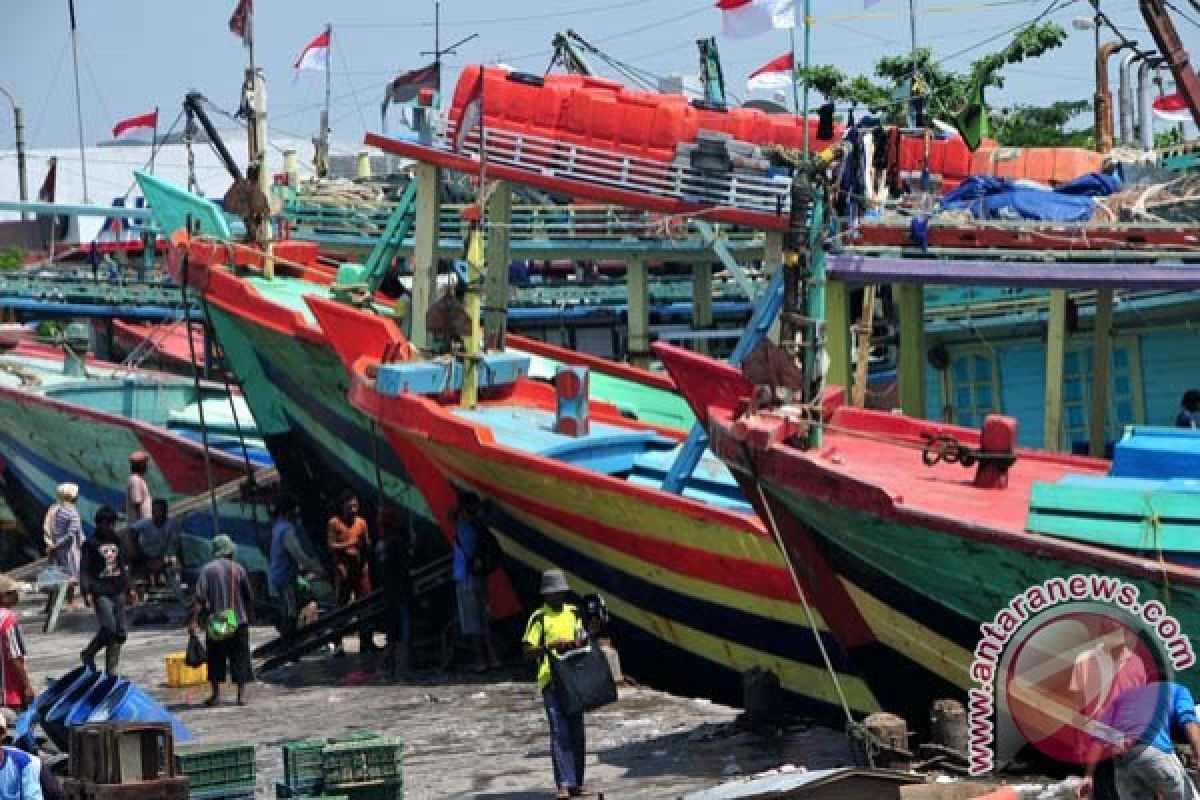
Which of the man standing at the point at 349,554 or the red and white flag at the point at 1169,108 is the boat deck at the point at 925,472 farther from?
the red and white flag at the point at 1169,108

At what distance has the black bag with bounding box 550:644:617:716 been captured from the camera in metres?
12.6

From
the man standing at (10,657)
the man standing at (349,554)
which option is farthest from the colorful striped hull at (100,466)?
the man standing at (10,657)

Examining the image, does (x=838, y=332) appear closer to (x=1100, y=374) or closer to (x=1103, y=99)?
(x=1100, y=374)

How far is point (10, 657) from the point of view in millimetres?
13578

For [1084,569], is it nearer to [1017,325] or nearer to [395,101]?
[1017,325]

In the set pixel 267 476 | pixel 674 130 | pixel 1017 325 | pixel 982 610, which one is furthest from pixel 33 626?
pixel 982 610

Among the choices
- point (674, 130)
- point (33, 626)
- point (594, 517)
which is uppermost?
point (674, 130)

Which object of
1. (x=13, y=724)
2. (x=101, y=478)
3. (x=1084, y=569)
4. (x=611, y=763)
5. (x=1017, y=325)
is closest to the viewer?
(x=1084, y=569)

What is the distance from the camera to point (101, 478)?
25.3 m

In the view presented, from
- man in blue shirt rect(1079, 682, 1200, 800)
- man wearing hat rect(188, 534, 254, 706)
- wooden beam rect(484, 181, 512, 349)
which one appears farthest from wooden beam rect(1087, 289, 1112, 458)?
man in blue shirt rect(1079, 682, 1200, 800)

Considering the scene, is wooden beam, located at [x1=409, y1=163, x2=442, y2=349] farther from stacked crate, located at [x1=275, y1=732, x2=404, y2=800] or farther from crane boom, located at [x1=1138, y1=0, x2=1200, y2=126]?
stacked crate, located at [x1=275, y1=732, x2=404, y2=800]

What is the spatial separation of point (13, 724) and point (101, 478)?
1271cm

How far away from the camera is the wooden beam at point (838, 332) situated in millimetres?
17453

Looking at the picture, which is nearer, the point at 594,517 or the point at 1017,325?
the point at 594,517
